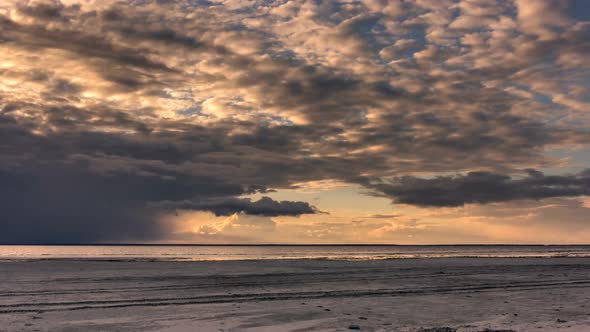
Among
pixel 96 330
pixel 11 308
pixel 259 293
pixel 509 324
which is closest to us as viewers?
pixel 96 330

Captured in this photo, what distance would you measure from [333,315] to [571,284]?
19010 mm

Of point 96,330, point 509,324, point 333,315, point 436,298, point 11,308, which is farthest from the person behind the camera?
point 436,298

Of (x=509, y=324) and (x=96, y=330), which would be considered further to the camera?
(x=509, y=324)

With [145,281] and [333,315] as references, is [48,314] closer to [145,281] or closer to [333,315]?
[333,315]

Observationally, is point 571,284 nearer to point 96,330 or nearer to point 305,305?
point 305,305

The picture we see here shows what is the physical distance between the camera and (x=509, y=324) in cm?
1407

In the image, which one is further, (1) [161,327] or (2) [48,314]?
(2) [48,314]

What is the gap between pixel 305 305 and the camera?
18094mm

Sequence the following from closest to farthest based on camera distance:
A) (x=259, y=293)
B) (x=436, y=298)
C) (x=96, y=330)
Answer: (x=96, y=330) < (x=436, y=298) < (x=259, y=293)

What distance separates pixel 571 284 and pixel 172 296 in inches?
879

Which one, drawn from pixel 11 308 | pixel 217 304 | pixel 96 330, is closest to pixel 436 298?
pixel 217 304

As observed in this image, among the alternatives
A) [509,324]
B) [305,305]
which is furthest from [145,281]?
[509,324]

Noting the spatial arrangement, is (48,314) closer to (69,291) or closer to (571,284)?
(69,291)

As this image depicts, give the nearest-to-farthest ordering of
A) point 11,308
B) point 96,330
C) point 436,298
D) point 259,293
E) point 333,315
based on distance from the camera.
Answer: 1. point 96,330
2. point 333,315
3. point 11,308
4. point 436,298
5. point 259,293
